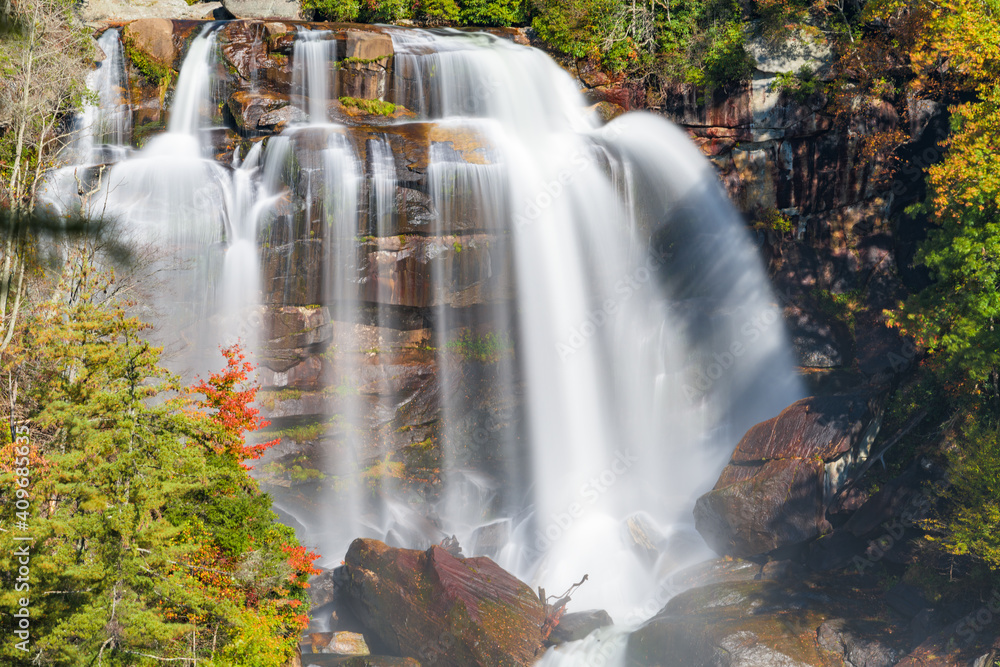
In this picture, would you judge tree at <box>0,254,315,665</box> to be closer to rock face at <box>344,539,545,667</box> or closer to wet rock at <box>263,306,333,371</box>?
rock face at <box>344,539,545,667</box>

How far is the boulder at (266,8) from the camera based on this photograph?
29.6 m

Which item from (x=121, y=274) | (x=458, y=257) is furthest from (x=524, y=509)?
(x=121, y=274)

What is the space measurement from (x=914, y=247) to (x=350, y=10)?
2381cm

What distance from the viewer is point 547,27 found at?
88.4 ft

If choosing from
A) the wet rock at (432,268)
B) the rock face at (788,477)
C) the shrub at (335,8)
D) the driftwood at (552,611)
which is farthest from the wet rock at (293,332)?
the shrub at (335,8)

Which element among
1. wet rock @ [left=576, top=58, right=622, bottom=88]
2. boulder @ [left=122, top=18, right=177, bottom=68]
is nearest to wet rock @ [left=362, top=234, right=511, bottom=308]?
wet rock @ [left=576, top=58, right=622, bottom=88]

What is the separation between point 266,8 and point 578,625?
27.9 metres

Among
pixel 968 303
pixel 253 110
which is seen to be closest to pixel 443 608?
pixel 968 303

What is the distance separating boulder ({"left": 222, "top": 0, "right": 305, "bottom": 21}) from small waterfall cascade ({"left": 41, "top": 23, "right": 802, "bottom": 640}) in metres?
6.46

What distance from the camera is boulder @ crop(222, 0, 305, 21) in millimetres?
29594

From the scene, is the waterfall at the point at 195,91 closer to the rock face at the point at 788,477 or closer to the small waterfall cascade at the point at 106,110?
the small waterfall cascade at the point at 106,110

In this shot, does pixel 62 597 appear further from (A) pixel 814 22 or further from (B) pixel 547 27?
(A) pixel 814 22

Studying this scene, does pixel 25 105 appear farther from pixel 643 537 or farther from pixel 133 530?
pixel 643 537

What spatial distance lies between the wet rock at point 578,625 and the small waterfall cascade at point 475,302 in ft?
4.44
